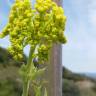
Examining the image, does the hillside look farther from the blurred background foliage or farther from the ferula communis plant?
the ferula communis plant

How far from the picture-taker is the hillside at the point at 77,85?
2.37 metres

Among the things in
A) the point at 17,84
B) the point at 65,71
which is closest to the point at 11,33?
the point at 17,84

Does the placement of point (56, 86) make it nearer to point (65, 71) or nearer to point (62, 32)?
point (62, 32)

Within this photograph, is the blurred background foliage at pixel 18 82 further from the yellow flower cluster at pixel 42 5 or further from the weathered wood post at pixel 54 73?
the yellow flower cluster at pixel 42 5

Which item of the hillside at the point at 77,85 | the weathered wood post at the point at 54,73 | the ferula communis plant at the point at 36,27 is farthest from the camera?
the hillside at the point at 77,85

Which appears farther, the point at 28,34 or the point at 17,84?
the point at 17,84

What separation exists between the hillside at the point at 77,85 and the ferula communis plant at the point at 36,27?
113 cm

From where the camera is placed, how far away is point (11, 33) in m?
1.23

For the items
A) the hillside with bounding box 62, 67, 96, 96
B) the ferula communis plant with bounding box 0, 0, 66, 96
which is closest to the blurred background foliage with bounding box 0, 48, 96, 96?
the hillside with bounding box 62, 67, 96, 96

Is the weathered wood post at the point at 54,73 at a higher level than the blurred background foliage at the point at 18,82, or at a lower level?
lower

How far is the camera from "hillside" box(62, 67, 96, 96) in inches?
93.4

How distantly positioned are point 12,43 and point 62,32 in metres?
0.13

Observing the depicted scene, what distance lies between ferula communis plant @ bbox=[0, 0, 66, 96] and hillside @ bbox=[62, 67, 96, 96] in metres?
1.13

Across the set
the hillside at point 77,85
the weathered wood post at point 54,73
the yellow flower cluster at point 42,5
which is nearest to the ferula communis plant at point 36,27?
the yellow flower cluster at point 42,5
